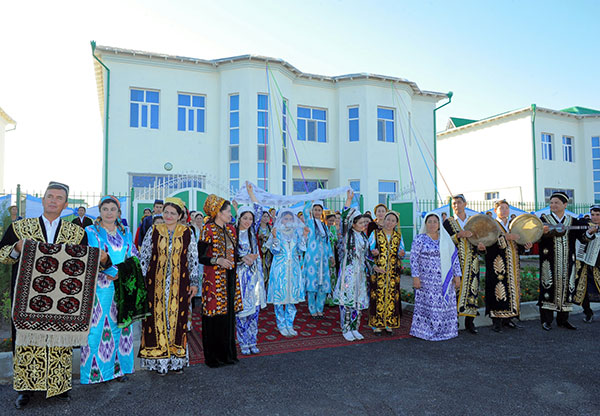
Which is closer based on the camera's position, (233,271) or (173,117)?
(233,271)

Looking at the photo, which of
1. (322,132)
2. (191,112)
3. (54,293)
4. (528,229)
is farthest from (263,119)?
(54,293)


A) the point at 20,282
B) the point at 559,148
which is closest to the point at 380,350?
the point at 20,282

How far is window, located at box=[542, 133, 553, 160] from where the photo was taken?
21906 millimetres

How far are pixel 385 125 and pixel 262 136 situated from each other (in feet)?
18.2

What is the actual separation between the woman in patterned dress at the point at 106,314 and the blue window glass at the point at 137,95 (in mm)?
12084

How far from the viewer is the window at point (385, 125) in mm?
17672

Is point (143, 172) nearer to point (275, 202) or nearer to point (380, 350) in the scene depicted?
point (275, 202)

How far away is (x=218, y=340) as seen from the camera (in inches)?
174

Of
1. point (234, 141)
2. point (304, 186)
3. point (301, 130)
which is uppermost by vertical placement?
point (301, 130)

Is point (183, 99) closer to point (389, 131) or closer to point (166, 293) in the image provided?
point (389, 131)

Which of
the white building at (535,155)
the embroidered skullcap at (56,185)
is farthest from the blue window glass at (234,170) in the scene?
the white building at (535,155)

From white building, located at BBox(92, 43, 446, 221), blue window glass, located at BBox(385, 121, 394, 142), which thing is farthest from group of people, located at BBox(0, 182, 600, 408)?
blue window glass, located at BBox(385, 121, 394, 142)

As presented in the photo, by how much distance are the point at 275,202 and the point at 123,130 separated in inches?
338

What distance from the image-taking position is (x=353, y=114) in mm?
17516
